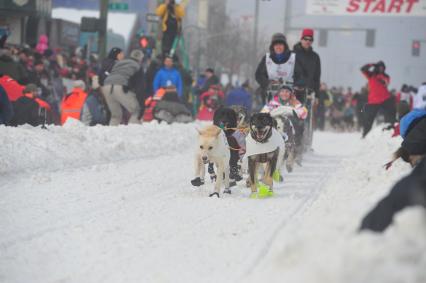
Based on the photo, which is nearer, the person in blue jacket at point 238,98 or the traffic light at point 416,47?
the person in blue jacket at point 238,98

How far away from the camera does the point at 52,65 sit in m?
17.1

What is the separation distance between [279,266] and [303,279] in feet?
1.04

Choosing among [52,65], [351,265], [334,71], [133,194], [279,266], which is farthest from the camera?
[334,71]

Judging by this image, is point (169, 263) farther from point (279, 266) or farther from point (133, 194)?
point (133, 194)

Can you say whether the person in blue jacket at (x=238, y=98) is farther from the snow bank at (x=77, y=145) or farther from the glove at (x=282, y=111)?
the glove at (x=282, y=111)

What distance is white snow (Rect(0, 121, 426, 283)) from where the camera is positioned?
3043 millimetres

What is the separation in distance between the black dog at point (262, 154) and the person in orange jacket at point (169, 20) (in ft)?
31.2

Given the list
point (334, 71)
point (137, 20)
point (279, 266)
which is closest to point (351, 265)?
point (279, 266)

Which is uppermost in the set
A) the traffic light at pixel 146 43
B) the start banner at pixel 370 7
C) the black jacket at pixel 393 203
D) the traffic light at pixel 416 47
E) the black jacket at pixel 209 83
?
the start banner at pixel 370 7

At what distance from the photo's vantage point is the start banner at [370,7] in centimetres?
4297

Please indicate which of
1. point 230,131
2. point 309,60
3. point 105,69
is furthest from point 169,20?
point 230,131

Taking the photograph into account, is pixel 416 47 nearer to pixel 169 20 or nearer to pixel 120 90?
pixel 169 20

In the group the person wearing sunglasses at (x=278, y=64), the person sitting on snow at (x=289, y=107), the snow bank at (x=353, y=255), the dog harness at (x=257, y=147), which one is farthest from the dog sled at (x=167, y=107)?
the snow bank at (x=353, y=255)

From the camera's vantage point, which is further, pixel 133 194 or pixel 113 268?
pixel 133 194
